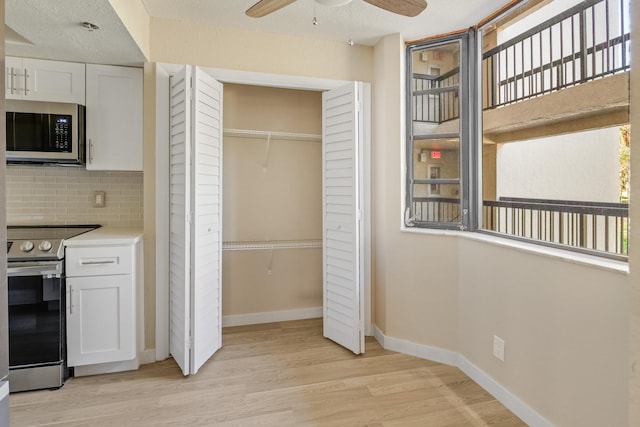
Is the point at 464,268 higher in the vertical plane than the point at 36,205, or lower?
lower

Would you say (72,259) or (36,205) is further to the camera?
(36,205)

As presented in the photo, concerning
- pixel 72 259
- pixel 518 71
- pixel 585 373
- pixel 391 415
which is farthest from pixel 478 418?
pixel 72 259

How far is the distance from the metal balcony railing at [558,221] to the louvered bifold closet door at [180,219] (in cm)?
175

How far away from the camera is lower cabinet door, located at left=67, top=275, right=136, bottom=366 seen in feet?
7.42

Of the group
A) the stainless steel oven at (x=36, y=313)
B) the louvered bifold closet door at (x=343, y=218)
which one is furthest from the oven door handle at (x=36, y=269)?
the louvered bifold closet door at (x=343, y=218)

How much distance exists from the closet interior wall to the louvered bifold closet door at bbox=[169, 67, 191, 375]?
2.33ft

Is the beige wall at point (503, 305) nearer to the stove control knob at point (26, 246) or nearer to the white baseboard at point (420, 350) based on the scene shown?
the white baseboard at point (420, 350)

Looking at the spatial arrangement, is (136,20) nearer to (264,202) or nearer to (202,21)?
(202,21)

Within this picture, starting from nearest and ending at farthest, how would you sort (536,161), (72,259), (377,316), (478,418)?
1. (478,418)
2. (536,161)
3. (72,259)
4. (377,316)

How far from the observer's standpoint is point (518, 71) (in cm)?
221

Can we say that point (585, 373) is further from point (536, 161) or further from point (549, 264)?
point (536, 161)

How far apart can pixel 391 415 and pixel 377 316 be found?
3.35ft

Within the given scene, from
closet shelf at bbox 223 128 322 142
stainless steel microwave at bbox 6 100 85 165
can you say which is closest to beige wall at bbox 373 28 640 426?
closet shelf at bbox 223 128 322 142

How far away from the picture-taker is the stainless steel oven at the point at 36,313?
212 cm
